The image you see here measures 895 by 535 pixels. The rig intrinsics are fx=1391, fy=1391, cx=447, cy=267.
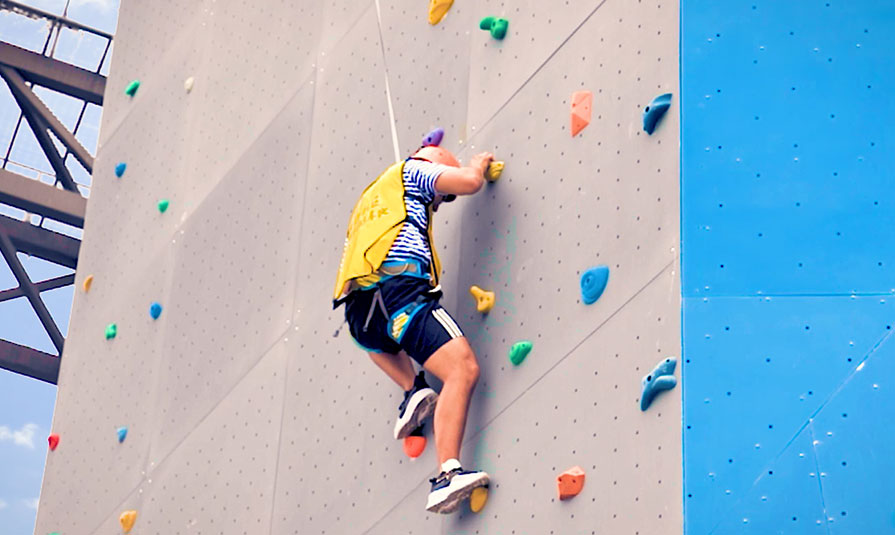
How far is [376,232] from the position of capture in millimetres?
4359

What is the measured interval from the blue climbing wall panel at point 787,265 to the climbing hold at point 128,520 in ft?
11.3

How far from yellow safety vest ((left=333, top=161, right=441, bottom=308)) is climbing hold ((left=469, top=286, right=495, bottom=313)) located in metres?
0.13

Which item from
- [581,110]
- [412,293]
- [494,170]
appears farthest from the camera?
[494,170]

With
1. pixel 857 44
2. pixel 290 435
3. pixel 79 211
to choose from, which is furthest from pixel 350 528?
pixel 79 211

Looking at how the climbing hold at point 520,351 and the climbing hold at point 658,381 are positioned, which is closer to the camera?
the climbing hold at point 658,381

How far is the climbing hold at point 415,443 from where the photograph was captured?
4445mm

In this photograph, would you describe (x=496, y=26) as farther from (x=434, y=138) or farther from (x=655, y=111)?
(x=655, y=111)

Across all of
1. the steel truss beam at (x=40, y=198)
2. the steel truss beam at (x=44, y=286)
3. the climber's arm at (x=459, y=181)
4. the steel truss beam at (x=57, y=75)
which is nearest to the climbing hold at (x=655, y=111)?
the climber's arm at (x=459, y=181)

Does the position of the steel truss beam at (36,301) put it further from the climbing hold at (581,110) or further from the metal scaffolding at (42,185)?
the climbing hold at (581,110)

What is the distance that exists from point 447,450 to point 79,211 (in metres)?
7.10

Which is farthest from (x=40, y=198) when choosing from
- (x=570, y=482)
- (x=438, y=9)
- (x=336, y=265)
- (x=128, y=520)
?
(x=570, y=482)

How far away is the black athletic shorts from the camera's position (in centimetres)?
425

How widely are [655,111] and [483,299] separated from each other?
872 millimetres

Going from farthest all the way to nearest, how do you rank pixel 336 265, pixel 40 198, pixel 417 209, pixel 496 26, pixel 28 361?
pixel 28 361
pixel 40 198
pixel 336 265
pixel 496 26
pixel 417 209
